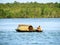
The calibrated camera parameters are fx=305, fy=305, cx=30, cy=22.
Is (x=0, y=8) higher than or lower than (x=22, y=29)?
higher

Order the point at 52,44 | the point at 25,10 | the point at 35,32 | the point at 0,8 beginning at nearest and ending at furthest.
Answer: the point at 52,44
the point at 35,32
the point at 0,8
the point at 25,10

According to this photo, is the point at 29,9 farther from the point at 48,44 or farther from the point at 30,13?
the point at 48,44

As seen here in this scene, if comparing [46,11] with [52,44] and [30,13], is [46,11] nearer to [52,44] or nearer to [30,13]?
[30,13]

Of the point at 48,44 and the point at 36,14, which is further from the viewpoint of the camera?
the point at 36,14

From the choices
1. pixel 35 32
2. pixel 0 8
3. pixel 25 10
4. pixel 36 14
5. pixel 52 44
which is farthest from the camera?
pixel 25 10

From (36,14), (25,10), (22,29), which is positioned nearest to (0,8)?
(22,29)

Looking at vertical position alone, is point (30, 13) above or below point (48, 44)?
above

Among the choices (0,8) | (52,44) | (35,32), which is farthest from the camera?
(0,8)

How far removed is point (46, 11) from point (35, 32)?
119 feet

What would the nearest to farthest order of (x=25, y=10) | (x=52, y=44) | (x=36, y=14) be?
1. (x=52, y=44)
2. (x=36, y=14)
3. (x=25, y=10)

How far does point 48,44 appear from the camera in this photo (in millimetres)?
19094

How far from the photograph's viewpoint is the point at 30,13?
5888 centimetres

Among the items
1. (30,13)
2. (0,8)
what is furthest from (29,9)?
(0,8)

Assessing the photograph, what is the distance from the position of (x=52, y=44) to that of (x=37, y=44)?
94 cm
